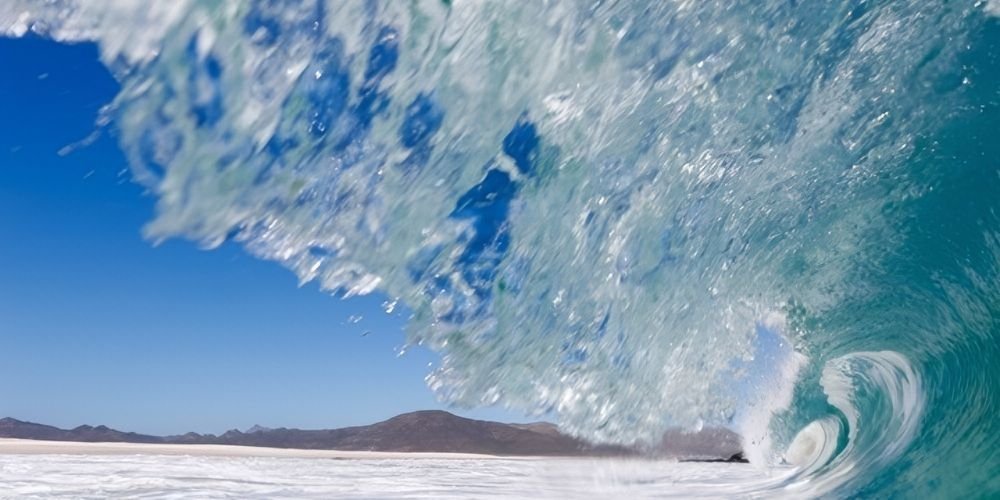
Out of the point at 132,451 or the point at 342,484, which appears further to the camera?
the point at 132,451

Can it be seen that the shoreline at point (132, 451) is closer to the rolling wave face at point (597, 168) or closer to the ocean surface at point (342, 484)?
the ocean surface at point (342, 484)

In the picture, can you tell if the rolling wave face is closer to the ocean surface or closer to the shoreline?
the ocean surface

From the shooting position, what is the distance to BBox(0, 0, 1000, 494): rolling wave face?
4.14 metres

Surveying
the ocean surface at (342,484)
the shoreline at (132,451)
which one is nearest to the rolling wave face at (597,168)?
the ocean surface at (342,484)

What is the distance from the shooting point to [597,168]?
17.5 ft

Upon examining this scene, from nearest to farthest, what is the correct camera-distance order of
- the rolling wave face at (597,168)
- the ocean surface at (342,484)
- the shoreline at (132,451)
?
1. the rolling wave face at (597,168)
2. the ocean surface at (342,484)
3. the shoreline at (132,451)

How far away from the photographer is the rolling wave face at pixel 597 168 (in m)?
4.14

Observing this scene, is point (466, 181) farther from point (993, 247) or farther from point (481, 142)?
point (993, 247)

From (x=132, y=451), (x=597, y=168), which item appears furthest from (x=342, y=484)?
(x=132, y=451)

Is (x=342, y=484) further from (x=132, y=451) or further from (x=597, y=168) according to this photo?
(x=132, y=451)

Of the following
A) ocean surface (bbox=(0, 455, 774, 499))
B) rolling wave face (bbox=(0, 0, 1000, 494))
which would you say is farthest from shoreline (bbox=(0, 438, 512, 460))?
rolling wave face (bbox=(0, 0, 1000, 494))

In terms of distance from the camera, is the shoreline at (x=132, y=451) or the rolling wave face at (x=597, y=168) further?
the shoreline at (x=132, y=451)

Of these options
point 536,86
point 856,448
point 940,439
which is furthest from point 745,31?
point 856,448

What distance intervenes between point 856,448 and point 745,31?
19.5 feet
